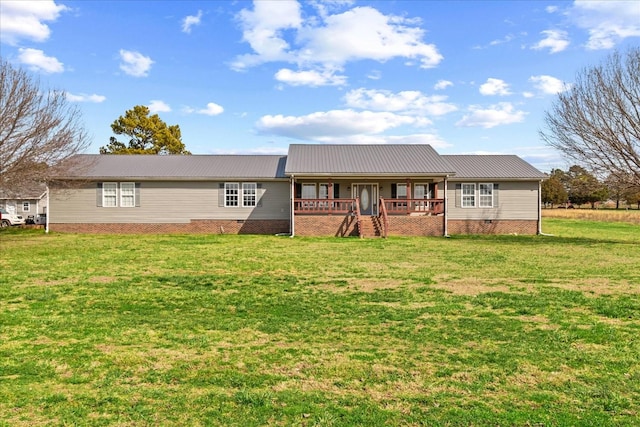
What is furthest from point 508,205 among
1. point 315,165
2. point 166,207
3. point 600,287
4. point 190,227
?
point 166,207

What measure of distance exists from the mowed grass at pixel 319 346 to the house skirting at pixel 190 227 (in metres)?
13.5

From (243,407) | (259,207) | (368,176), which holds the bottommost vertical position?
(243,407)

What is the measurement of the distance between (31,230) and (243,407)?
26324 millimetres

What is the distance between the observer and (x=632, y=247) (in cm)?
1756

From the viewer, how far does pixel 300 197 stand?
25797 millimetres

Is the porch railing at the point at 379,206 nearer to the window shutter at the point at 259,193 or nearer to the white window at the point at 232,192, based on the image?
the window shutter at the point at 259,193

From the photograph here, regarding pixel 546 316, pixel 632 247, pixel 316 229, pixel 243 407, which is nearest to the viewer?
pixel 243 407

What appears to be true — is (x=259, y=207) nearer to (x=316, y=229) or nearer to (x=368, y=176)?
(x=316, y=229)

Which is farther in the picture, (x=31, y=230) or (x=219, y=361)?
(x=31, y=230)

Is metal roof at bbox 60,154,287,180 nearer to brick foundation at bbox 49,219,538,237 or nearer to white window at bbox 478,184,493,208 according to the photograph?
brick foundation at bbox 49,219,538,237

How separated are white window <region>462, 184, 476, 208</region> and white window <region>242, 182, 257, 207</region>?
37.0 ft

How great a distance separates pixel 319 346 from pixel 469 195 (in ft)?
72.3

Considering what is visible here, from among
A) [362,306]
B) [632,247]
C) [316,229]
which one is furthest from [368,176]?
[362,306]

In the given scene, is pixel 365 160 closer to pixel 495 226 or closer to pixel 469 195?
pixel 469 195
